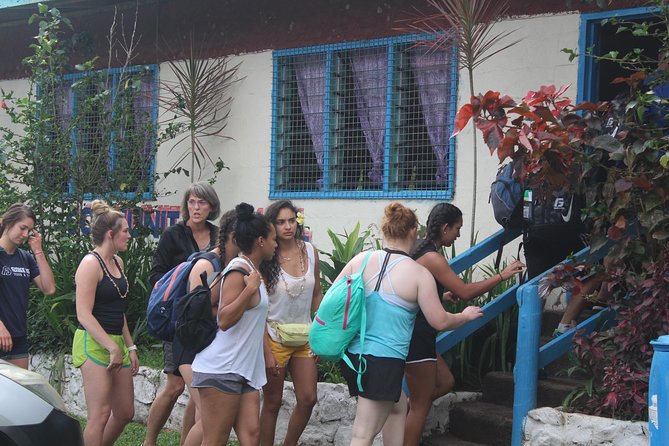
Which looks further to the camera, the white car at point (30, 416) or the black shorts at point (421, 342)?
the black shorts at point (421, 342)

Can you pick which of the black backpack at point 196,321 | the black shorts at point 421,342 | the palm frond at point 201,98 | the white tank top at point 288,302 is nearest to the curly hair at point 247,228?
the black backpack at point 196,321

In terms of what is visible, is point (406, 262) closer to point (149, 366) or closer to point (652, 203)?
point (652, 203)

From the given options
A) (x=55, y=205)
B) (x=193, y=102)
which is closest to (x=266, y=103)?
(x=193, y=102)

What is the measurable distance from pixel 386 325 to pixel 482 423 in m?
1.73

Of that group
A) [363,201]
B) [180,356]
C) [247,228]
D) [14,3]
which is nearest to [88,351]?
[180,356]

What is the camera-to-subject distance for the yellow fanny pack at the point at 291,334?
6.61m

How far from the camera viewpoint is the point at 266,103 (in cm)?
1049

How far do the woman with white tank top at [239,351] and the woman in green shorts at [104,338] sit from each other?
3.75ft

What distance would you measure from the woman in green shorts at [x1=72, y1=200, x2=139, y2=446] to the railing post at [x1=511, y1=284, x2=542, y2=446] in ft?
8.49

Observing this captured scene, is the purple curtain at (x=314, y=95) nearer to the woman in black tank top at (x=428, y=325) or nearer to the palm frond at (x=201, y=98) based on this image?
the palm frond at (x=201, y=98)

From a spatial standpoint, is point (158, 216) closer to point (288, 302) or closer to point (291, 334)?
point (288, 302)

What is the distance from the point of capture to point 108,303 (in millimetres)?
6598

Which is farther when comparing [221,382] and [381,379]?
[381,379]

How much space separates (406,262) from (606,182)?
1373 mm
